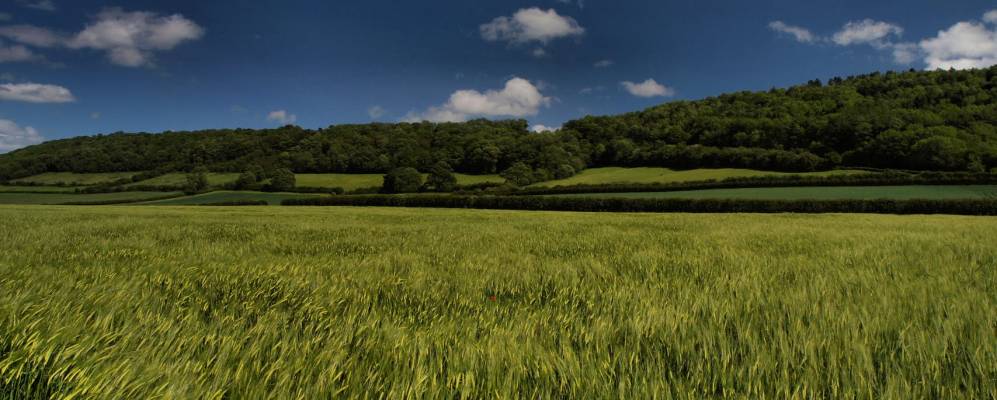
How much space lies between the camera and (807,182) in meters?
57.9

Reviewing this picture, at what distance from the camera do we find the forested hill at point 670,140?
8469 centimetres

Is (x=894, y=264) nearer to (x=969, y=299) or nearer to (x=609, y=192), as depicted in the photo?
(x=969, y=299)

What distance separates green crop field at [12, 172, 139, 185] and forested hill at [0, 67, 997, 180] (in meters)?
3.42

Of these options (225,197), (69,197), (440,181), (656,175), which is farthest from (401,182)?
(69,197)

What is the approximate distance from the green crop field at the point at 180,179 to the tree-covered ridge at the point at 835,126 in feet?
314

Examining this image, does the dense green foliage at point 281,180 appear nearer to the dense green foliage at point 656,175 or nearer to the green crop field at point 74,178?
the green crop field at point 74,178

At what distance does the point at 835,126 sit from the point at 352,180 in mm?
113596

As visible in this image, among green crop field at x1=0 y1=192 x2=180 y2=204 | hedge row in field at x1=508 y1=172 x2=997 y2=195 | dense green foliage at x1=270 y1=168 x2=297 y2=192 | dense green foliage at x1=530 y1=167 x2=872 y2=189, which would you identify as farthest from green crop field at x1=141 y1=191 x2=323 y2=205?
dense green foliage at x1=530 y1=167 x2=872 y2=189

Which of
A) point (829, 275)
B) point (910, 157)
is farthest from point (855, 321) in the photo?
point (910, 157)

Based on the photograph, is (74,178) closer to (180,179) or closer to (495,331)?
(180,179)

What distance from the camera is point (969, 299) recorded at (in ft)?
10.1

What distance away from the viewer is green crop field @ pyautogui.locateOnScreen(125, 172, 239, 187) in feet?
305

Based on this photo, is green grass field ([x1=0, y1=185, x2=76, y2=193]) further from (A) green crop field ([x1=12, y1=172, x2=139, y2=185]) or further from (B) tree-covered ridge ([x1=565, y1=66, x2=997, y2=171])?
(B) tree-covered ridge ([x1=565, y1=66, x2=997, y2=171])

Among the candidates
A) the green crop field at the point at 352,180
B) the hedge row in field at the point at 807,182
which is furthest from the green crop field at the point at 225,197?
the hedge row in field at the point at 807,182
